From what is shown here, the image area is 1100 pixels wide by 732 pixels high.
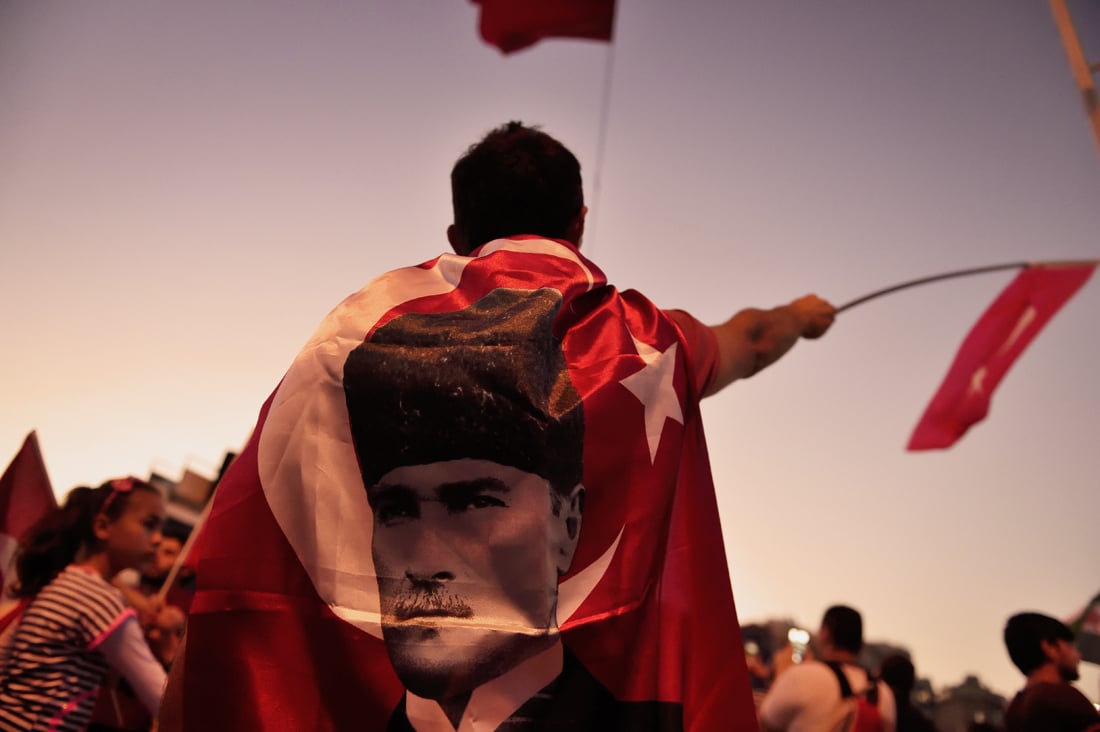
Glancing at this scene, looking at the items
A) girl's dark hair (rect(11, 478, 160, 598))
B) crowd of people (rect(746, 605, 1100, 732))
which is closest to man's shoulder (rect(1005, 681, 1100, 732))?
crowd of people (rect(746, 605, 1100, 732))

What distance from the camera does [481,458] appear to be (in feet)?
3.78

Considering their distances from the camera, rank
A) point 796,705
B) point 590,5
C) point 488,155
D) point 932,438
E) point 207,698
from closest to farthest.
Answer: point 207,698 < point 488,155 < point 796,705 < point 932,438 < point 590,5

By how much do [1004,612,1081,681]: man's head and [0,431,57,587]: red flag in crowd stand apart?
4.30m

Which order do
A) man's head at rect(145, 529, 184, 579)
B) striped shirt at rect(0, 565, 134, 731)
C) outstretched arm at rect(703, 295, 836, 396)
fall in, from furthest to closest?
man's head at rect(145, 529, 184, 579), striped shirt at rect(0, 565, 134, 731), outstretched arm at rect(703, 295, 836, 396)

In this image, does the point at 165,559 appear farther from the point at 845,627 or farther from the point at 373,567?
the point at 373,567

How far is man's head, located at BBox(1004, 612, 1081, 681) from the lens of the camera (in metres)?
3.40

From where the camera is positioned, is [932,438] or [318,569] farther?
[932,438]

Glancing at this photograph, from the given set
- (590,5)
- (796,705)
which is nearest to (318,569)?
(796,705)

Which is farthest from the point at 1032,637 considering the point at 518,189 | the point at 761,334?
the point at 518,189

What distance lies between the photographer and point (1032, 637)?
3465mm

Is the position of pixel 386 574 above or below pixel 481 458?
below

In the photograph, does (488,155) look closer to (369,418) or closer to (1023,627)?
(369,418)

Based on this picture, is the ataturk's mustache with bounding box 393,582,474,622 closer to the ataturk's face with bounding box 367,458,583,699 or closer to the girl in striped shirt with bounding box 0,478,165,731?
the ataturk's face with bounding box 367,458,583,699

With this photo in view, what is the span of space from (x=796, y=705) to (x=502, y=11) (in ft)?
13.5
